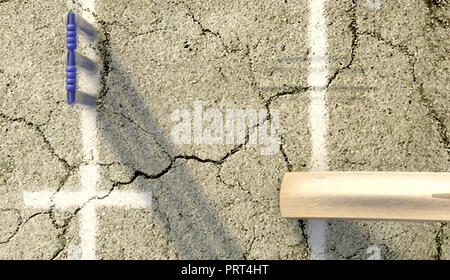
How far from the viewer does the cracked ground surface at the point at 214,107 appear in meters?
2.86

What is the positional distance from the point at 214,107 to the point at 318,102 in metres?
0.73

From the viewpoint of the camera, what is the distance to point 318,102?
2.90m

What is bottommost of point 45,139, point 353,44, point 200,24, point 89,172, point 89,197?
point 89,197

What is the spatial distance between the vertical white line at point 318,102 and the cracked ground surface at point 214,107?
48 mm

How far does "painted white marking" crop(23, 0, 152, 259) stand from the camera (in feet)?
9.63

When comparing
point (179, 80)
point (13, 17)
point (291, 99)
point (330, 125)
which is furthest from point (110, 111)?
point (330, 125)

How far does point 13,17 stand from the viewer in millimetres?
3000

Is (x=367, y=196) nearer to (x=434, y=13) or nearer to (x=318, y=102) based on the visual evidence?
(x=318, y=102)

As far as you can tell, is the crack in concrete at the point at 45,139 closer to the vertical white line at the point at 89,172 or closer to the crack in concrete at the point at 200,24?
the vertical white line at the point at 89,172

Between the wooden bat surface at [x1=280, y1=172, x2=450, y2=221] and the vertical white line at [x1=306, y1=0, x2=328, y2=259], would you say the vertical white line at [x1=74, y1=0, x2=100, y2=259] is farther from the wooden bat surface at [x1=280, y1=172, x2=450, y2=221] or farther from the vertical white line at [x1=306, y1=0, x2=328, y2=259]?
the vertical white line at [x1=306, y1=0, x2=328, y2=259]

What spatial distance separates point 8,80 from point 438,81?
302 cm

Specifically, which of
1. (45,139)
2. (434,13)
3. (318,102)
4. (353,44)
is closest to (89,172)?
(45,139)

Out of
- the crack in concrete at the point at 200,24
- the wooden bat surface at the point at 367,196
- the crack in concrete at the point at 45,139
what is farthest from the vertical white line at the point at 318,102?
the crack in concrete at the point at 45,139
